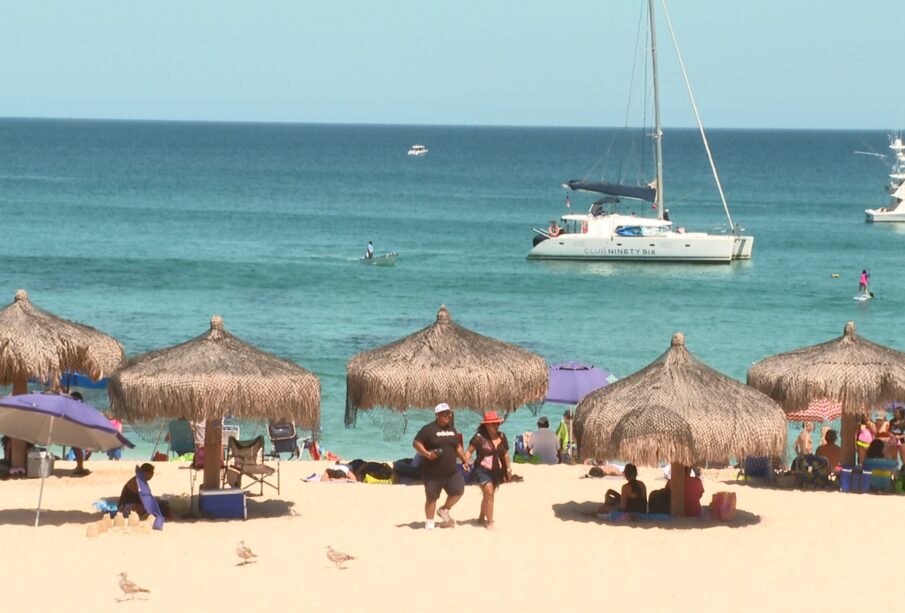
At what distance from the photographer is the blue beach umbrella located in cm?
1327

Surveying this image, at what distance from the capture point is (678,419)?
13531 millimetres

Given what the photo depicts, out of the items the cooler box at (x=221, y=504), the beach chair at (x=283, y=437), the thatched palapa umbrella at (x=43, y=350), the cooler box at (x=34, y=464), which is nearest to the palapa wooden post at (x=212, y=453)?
the cooler box at (x=221, y=504)

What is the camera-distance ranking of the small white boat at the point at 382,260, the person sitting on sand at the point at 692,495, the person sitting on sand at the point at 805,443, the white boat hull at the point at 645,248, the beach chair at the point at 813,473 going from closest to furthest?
1. the person sitting on sand at the point at 692,495
2. the beach chair at the point at 813,473
3. the person sitting on sand at the point at 805,443
4. the small white boat at the point at 382,260
5. the white boat hull at the point at 645,248

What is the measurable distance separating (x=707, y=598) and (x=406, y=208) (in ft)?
224

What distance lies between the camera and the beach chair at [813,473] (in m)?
16.1

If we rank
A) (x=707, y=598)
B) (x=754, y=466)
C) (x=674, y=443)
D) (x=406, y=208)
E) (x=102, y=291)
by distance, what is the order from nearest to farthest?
(x=707, y=598) < (x=674, y=443) < (x=754, y=466) < (x=102, y=291) < (x=406, y=208)

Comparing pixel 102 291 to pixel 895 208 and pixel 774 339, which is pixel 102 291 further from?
pixel 895 208

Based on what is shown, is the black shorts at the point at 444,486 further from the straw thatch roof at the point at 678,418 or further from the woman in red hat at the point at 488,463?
the straw thatch roof at the point at 678,418

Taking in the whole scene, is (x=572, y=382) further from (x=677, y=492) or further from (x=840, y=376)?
(x=677, y=492)

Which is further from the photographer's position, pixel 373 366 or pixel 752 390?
pixel 373 366

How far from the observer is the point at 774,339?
34.8m

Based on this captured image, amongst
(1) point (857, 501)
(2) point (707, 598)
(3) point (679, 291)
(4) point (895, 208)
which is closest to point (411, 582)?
(2) point (707, 598)

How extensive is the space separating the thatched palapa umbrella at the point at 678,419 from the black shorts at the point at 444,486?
1.19 meters

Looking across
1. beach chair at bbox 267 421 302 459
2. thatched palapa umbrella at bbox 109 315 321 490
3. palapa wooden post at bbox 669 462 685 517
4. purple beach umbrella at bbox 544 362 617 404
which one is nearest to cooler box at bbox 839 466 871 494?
palapa wooden post at bbox 669 462 685 517
